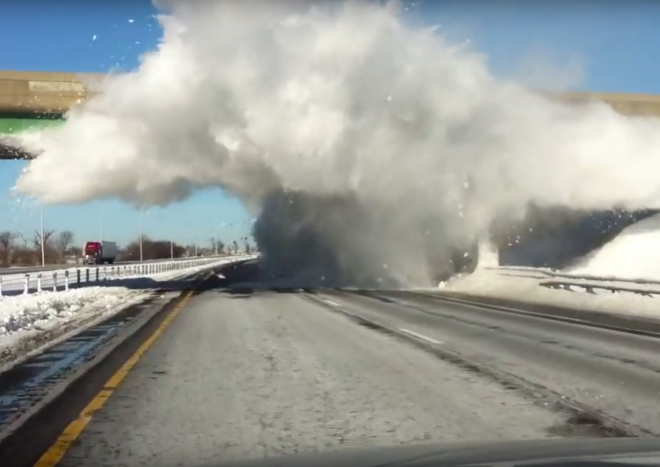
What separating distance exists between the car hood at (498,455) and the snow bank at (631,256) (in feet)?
85.2

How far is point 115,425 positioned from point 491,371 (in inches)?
193

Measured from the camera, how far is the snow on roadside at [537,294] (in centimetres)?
2142

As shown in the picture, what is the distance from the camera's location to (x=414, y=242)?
122 feet

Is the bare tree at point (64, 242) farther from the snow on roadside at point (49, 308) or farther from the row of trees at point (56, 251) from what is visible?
the snow on roadside at point (49, 308)

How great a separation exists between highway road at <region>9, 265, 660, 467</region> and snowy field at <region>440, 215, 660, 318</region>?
655cm

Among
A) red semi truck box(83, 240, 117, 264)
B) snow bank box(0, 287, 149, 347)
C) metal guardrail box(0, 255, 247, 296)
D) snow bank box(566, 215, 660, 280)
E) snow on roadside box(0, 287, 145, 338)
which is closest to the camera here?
snow bank box(0, 287, 149, 347)

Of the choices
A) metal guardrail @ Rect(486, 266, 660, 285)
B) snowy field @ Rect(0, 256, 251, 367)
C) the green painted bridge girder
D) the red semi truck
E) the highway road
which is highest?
the green painted bridge girder

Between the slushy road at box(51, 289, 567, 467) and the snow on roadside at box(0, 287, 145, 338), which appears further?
the snow on roadside at box(0, 287, 145, 338)

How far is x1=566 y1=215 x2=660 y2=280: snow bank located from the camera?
101 feet

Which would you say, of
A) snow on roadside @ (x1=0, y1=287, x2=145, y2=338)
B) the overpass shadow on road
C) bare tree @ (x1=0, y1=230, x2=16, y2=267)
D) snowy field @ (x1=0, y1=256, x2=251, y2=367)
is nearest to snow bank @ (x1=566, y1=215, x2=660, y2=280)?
the overpass shadow on road

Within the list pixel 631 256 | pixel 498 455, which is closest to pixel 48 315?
pixel 498 455

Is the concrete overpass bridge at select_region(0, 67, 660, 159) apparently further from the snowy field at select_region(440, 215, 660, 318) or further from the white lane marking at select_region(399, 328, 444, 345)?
the white lane marking at select_region(399, 328, 444, 345)

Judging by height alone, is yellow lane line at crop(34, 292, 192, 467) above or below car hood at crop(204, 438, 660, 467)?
below

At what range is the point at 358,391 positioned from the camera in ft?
28.5
